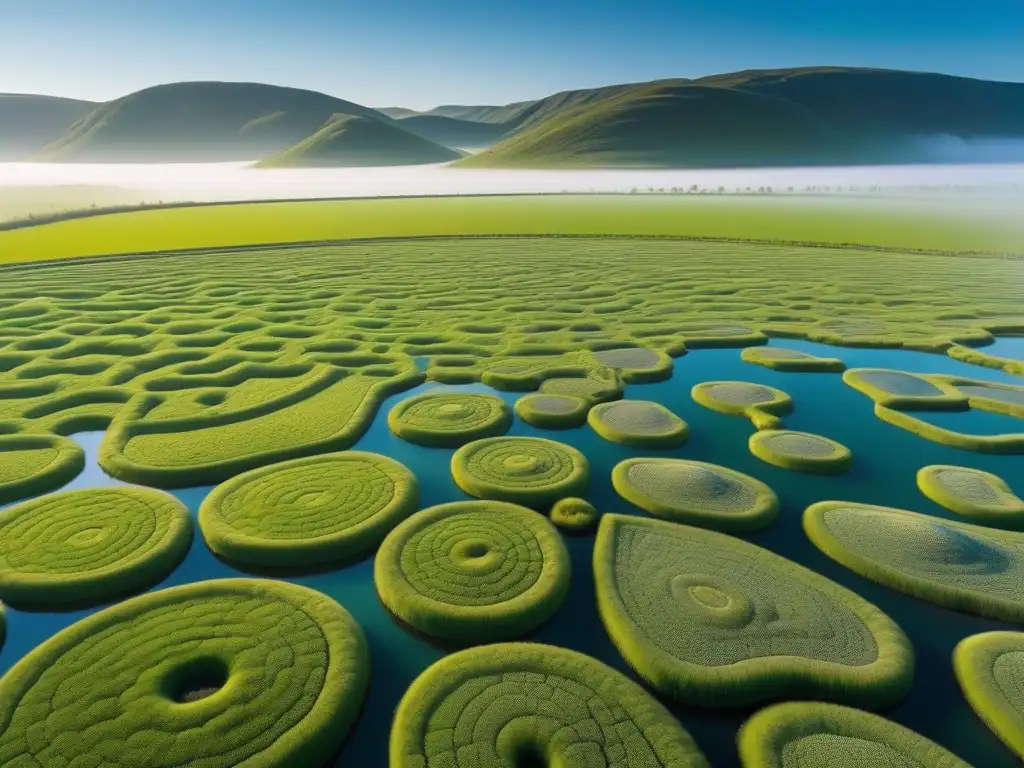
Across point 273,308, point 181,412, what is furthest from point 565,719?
point 273,308

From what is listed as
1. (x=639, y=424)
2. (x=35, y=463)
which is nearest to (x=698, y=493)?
(x=639, y=424)

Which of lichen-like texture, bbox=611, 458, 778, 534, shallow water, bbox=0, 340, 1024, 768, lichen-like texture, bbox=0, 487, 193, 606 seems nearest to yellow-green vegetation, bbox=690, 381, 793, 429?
shallow water, bbox=0, 340, 1024, 768

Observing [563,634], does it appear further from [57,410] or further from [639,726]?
[57,410]

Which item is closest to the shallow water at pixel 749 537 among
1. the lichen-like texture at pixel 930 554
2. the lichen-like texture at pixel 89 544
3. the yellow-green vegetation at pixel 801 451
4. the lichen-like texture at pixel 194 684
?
the lichen-like texture at pixel 930 554

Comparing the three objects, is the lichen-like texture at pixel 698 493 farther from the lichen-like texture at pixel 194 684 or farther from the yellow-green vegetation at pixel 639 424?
the lichen-like texture at pixel 194 684

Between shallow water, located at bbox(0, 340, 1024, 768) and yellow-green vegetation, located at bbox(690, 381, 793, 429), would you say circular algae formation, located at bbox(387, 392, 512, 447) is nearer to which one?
shallow water, located at bbox(0, 340, 1024, 768)

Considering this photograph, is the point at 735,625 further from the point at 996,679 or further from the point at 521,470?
the point at 521,470
